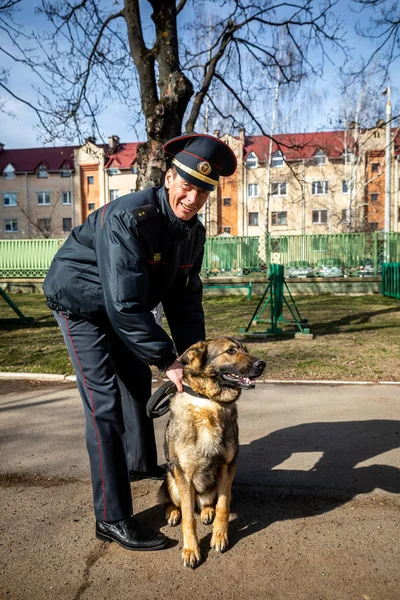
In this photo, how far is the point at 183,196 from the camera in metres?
2.83

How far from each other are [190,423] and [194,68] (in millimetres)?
10695

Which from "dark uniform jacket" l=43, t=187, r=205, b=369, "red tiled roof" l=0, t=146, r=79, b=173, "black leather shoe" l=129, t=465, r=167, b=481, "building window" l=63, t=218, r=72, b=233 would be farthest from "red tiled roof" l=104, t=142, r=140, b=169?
"dark uniform jacket" l=43, t=187, r=205, b=369

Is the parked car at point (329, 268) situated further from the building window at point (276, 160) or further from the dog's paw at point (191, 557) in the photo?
the building window at point (276, 160)

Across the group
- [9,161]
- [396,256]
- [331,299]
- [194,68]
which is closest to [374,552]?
[194,68]

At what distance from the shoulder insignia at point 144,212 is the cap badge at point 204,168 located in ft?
1.14

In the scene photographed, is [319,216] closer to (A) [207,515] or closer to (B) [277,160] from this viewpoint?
(B) [277,160]

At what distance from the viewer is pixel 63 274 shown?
2.93 m

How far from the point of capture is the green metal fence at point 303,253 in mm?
21312

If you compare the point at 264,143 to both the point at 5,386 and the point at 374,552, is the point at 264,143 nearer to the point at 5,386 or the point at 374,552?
the point at 5,386

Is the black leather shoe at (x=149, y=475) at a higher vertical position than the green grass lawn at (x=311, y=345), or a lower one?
lower

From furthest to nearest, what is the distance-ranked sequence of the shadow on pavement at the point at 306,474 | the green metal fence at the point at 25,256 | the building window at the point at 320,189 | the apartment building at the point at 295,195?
the building window at the point at 320,189
the apartment building at the point at 295,195
the green metal fence at the point at 25,256
the shadow on pavement at the point at 306,474

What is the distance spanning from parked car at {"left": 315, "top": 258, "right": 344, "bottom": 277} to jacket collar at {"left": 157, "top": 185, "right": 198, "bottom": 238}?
1909 centimetres

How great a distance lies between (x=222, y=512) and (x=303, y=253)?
68.1 feet

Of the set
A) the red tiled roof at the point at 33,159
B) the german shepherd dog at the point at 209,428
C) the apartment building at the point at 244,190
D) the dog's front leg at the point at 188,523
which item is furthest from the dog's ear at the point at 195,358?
the red tiled roof at the point at 33,159
